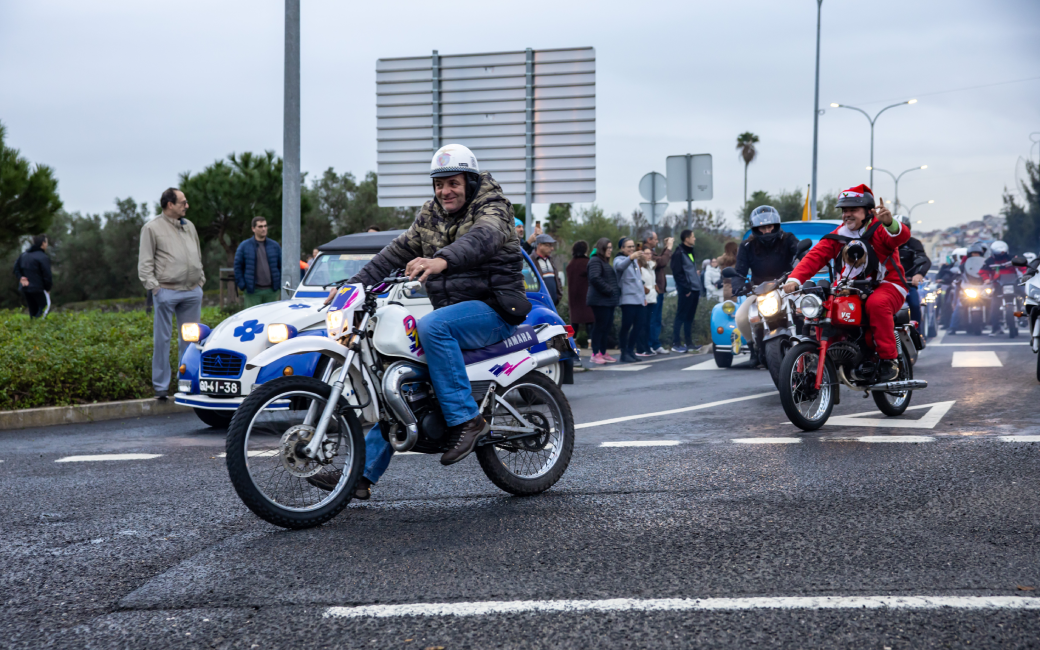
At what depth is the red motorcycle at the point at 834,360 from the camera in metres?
7.52

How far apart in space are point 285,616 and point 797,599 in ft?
5.67

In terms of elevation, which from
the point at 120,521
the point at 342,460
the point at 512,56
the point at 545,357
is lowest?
the point at 120,521

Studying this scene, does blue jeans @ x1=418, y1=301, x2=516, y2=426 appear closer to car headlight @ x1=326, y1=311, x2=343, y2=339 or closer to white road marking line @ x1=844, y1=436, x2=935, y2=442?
car headlight @ x1=326, y1=311, x2=343, y2=339

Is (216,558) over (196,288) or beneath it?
beneath

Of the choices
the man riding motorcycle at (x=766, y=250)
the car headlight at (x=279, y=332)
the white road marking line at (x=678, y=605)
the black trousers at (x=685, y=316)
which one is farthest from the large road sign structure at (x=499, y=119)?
the white road marking line at (x=678, y=605)

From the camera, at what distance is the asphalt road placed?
3.21 m

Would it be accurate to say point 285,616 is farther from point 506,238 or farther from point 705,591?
point 506,238

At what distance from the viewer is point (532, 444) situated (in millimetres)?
5402

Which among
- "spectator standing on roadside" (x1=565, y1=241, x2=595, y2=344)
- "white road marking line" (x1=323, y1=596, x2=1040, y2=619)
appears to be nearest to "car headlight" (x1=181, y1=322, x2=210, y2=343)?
"white road marking line" (x1=323, y1=596, x2=1040, y2=619)

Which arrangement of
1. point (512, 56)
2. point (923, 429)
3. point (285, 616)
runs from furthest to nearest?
point (512, 56), point (923, 429), point (285, 616)

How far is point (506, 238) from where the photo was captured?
5.05 metres

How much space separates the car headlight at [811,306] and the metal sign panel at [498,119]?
35.8 feet

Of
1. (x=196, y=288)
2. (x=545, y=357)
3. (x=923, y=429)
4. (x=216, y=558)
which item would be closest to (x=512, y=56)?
(x=196, y=288)

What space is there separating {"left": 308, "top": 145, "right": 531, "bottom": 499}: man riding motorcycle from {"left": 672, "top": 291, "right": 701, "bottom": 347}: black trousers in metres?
11.9
